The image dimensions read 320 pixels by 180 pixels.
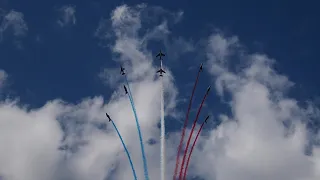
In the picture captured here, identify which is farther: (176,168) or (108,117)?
(108,117)

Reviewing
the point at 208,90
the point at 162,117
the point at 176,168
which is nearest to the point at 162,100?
the point at 162,117

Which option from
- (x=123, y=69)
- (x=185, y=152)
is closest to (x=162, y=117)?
(x=185, y=152)

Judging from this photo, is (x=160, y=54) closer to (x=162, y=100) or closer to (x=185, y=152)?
(x=162, y=100)

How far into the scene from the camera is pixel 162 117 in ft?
398

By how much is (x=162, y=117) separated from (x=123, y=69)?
31316 millimetres

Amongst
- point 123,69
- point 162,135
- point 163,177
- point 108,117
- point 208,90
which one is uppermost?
point 123,69

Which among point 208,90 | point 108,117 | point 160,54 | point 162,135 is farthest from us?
point 160,54

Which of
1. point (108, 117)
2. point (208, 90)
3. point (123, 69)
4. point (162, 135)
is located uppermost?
point (123, 69)

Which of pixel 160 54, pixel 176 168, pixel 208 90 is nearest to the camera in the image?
pixel 176 168

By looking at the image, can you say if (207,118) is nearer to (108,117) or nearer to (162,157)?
(162,157)

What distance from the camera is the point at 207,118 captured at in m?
124

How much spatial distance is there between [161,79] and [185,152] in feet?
93.9

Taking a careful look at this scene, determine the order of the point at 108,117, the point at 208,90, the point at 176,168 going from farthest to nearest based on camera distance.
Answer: the point at 108,117, the point at 208,90, the point at 176,168

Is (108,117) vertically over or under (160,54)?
under
